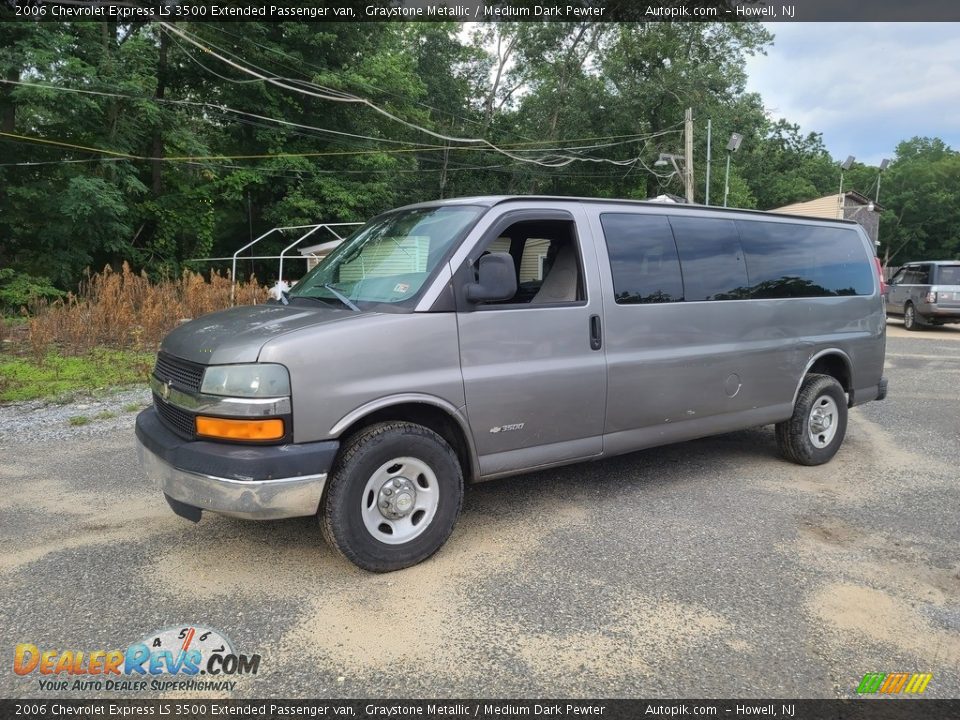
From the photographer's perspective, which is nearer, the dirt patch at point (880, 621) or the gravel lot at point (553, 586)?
the gravel lot at point (553, 586)

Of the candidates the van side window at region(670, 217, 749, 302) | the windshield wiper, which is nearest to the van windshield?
the windshield wiper

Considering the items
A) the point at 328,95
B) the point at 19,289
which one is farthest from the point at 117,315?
the point at 328,95

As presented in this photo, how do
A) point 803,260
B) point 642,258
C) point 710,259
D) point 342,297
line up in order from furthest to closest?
point 803,260
point 710,259
point 642,258
point 342,297

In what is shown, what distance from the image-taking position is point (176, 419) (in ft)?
11.7

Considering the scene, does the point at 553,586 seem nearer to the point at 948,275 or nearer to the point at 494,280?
the point at 494,280

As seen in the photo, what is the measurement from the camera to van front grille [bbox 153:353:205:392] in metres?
3.38

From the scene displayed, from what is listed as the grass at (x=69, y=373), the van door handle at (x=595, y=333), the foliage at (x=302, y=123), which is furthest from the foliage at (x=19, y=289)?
the van door handle at (x=595, y=333)

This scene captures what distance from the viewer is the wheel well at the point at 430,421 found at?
11.5 ft

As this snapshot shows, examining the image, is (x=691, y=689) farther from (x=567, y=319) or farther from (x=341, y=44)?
(x=341, y=44)

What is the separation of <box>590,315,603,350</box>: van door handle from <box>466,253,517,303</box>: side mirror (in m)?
0.75

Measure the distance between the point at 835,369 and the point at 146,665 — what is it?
565cm

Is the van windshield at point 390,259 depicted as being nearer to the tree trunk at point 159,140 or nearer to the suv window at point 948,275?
the suv window at point 948,275

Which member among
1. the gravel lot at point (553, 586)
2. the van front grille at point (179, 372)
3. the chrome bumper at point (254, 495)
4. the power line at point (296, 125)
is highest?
the power line at point (296, 125)

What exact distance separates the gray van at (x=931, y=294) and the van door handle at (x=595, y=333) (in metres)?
17.6
